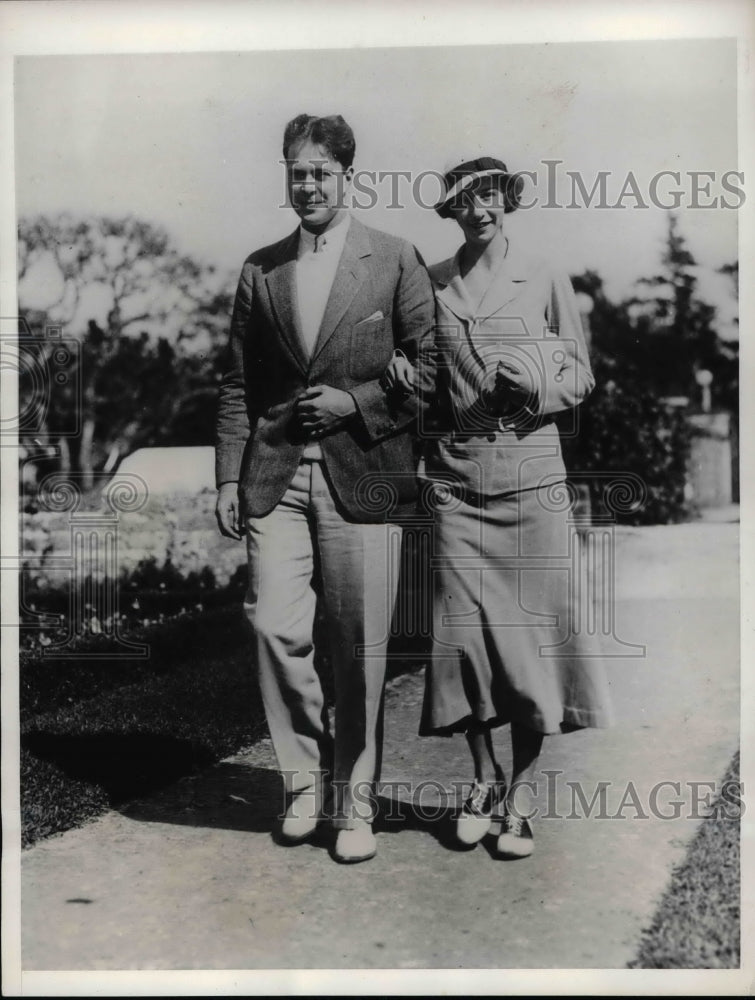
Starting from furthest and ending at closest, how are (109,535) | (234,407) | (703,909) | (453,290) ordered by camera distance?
(109,535)
(234,407)
(453,290)
(703,909)

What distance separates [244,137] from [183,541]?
66.7 inches

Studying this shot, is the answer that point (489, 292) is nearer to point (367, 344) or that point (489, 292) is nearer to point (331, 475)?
point (367, 344)

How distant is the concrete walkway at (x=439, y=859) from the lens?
3.85 m

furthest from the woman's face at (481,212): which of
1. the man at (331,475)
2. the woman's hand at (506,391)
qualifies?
the woman's hand at (506,391)

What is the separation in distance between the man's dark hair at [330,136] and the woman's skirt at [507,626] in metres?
1.42

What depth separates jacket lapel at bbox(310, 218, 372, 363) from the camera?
13.1ft

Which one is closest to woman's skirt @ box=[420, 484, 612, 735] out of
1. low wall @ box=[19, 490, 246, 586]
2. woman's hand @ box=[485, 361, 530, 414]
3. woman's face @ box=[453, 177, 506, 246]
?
woman's hand @ box=[485, 361, 530, 414]

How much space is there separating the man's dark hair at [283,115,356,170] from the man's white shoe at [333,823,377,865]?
8.49 ft

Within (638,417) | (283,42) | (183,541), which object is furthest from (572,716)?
(283,42)

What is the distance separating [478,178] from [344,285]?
67 centimetres

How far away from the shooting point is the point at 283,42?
13.5 feet

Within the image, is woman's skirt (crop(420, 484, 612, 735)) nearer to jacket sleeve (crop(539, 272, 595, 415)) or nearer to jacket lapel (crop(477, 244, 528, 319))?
jacket sleeve (crop(539, 272, 595, 415))

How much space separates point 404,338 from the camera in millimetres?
4012

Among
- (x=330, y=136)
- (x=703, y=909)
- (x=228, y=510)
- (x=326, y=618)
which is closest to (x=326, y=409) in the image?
(x=228, y=510)
